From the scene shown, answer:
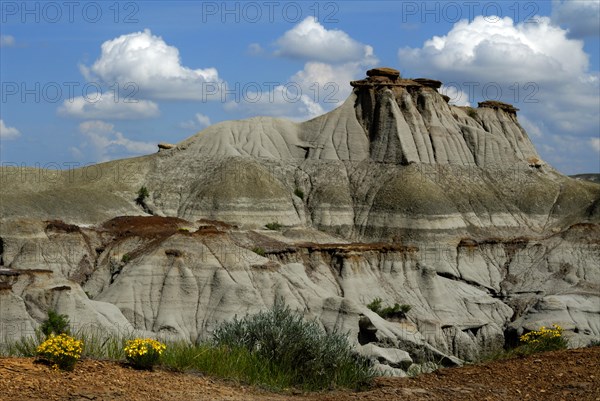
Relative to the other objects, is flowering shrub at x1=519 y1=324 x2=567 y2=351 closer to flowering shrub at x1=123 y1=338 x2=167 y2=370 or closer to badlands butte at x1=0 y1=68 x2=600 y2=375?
flowering shrub at x1=123 y1=338 x2=167 y2=370

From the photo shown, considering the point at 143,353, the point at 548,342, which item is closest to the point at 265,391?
the point at 143,353

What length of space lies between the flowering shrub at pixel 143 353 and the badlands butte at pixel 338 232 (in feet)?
75.4

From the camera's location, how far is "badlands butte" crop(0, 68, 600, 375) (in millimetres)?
56656

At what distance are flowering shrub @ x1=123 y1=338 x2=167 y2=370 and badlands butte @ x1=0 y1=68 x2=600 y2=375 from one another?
23.0m

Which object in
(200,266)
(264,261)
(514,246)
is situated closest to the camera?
(200,266)

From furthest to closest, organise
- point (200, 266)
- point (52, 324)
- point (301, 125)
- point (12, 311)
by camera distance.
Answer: point (301, 125)
point (200, 266)
point (12, 311)
point (52, 324)

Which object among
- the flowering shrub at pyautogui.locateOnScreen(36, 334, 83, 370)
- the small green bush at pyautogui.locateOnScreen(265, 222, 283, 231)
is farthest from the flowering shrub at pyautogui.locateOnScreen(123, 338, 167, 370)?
the small green bush at pyautogui.locateOnScreen(265, 222, 283, 231)

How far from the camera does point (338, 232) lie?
329ft

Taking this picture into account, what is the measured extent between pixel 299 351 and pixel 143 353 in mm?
4011

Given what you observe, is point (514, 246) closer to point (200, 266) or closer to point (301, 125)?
point (301, 125)

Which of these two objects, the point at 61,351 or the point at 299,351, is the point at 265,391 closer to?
the point at 299,351

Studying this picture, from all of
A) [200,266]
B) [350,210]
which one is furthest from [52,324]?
[350,210]

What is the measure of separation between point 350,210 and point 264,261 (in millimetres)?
39726

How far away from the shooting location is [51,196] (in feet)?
279
